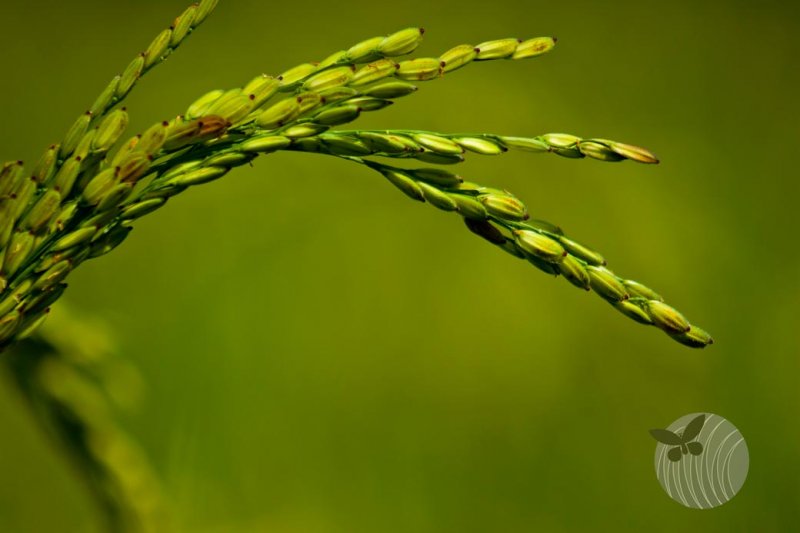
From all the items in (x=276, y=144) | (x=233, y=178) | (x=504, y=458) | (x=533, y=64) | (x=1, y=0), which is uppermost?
(x=1, y=0)

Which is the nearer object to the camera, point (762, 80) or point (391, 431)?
point (391, 431)

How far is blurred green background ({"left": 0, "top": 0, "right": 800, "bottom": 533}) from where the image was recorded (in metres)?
0.96

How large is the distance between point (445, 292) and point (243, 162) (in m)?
0.72

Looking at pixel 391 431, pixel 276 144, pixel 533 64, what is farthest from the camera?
pixel 533 64

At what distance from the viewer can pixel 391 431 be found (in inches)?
39.1

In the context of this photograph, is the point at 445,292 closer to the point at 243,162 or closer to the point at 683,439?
the point at 683,439

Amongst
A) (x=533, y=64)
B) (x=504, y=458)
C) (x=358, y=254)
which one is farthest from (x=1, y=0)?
(x=504, y=458)

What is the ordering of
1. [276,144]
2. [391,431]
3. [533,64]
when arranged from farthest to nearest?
[533,64], [391,431], [276,144]

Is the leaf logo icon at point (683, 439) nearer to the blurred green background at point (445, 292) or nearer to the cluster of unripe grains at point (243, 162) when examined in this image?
the blurred green background at point (445, 292)

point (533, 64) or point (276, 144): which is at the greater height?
point (533, 64)

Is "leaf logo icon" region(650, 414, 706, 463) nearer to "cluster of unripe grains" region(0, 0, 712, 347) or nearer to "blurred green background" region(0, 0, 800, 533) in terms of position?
"blurred green background" region(0, 0, 800, 533)

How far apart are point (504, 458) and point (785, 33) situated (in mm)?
739

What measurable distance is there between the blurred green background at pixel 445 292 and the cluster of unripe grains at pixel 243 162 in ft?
2.03

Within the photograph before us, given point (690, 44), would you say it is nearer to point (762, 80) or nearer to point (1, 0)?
point (762, 80)
